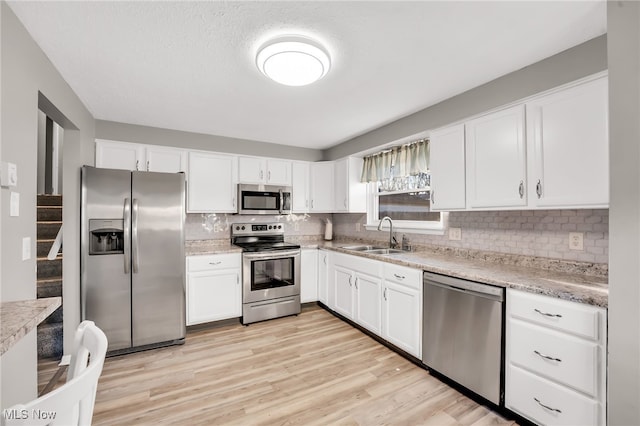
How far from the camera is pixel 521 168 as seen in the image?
2047 mm

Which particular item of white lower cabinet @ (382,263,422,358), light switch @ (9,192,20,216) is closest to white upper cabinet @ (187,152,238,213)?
light switch @ (9,192,20,216)

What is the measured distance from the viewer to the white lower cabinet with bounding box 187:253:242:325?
3203 mm

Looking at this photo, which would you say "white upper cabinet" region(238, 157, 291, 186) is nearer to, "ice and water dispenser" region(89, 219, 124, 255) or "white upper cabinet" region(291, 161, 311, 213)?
"white upper cabinet" region(291, 161, 311, 213)

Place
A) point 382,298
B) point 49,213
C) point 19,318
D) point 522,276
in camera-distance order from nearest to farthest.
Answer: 1. point 19,318
2. point 522,276
3. point 382,298
4. point 49,213

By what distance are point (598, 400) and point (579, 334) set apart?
1.08 feet

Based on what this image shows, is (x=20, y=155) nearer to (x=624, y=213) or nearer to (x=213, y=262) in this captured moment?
(x=213, y=262)

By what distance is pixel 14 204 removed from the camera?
1.52 metres

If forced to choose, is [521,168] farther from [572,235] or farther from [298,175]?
[298,175]

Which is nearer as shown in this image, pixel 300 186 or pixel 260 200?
pixel 260 200

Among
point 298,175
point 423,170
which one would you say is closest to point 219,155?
point 298,175

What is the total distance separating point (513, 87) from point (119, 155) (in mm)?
3883

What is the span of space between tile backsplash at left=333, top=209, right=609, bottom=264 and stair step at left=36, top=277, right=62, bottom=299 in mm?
3830

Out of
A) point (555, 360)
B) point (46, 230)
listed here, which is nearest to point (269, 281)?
point (46, 230)

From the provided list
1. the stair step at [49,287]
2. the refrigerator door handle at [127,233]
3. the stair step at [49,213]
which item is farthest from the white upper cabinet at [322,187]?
the stair step at [49,213]
